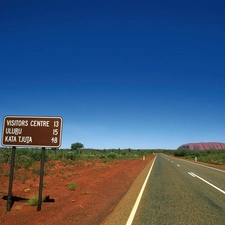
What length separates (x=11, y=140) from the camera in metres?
7.15

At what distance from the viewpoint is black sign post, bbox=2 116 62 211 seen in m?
7.07

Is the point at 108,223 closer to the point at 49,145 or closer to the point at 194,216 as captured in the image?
the point at 194,216

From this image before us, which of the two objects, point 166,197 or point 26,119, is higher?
point 26,119

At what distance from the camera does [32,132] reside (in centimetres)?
718

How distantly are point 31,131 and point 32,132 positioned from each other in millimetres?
49

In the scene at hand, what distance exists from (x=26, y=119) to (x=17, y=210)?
2.88 m

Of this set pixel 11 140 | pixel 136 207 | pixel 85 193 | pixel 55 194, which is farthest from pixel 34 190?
pixel 136 207

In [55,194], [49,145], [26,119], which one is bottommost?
[55,194]

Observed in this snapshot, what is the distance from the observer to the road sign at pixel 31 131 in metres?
7.08

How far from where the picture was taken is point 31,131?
7.19 metres

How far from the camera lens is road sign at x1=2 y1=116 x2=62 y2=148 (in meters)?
7.08

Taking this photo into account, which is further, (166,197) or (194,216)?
(166,197)

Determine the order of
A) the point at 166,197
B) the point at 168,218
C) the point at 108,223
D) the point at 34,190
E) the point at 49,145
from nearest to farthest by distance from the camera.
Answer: the point at 108,223, the point at 168,218, the point at 49,145, the point at 166,197, the point at 34,190

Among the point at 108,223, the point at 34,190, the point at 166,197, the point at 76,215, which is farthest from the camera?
the point at 34,190
